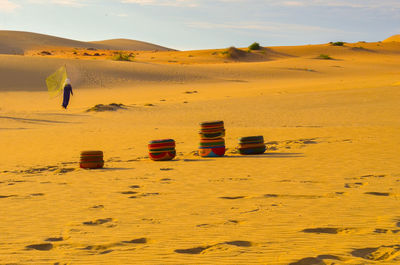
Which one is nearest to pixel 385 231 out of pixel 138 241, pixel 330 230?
pixel 330 230

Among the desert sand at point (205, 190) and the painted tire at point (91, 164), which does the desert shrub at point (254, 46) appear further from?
the painted tire at point (91, 164)

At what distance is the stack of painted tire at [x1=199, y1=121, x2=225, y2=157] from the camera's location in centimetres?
1385

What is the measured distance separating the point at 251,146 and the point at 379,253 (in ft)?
28.1

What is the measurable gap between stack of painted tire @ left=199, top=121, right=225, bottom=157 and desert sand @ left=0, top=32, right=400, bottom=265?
0.33 meters

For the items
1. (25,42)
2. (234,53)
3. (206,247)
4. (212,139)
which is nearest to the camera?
(206,247)

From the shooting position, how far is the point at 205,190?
30.9ft

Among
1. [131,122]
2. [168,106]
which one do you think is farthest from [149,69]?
[131,122]

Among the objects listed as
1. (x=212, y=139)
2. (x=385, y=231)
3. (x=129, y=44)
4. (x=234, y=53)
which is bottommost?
(x=385, y=231)

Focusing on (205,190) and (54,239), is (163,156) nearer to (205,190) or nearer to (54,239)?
(205,190)

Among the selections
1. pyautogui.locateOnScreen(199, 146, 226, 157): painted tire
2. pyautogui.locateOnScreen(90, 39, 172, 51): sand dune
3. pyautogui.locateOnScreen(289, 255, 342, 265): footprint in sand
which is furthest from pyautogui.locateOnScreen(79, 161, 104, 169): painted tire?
pyautogui.locateOnScreen(90, 39, 172, 51): sand dune

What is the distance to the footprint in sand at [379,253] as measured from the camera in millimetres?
5402

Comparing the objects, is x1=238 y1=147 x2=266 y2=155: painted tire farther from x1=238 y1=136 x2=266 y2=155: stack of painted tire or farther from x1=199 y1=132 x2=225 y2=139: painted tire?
x1=199 y1=132 x2=225 y2=139: painted tire

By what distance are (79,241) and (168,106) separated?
938 inches

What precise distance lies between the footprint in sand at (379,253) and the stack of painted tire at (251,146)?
329 inches
